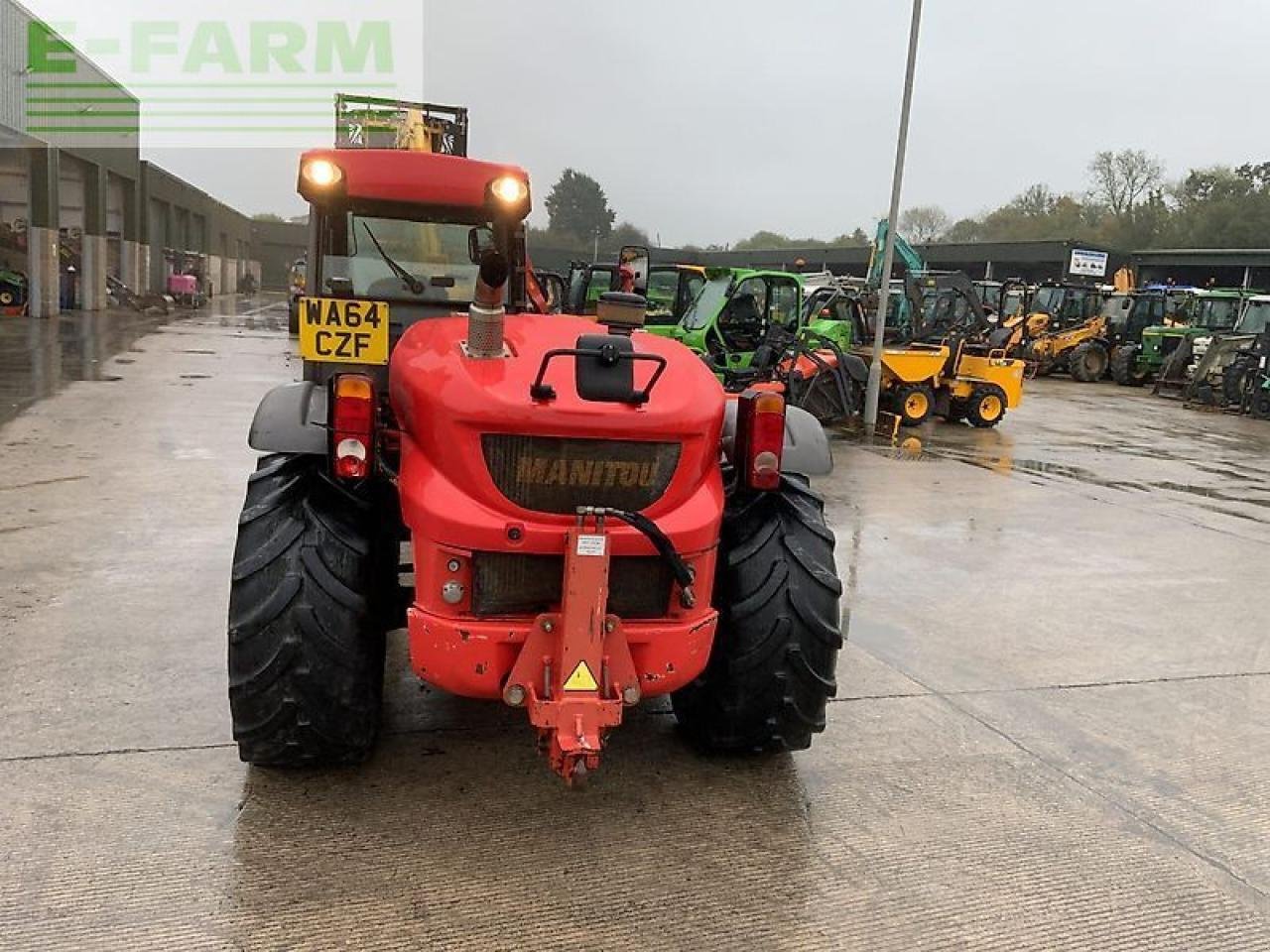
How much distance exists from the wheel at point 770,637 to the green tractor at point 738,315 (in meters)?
9.70

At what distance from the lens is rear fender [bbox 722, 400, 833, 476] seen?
3.63 meters

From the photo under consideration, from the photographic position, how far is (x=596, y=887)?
2861 millimetres

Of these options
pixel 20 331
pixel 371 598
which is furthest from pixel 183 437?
pixel 20 331

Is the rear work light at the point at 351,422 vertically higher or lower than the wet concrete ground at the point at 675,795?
higher

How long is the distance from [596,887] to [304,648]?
1153 millimetres

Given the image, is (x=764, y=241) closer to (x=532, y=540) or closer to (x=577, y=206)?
(x=577, y=206)

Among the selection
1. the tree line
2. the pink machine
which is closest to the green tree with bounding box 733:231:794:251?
the tree line

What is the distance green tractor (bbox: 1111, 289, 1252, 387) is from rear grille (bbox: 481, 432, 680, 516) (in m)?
25.2

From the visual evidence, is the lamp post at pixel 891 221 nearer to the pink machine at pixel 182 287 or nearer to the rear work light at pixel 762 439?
the rear work light at pixel 762 439

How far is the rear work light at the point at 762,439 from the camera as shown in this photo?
337cm

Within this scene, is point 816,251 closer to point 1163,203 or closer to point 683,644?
point 1163,203

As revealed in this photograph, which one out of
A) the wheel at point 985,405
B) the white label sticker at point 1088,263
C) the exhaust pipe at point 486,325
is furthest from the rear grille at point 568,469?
the white label sticker at point 1088,263

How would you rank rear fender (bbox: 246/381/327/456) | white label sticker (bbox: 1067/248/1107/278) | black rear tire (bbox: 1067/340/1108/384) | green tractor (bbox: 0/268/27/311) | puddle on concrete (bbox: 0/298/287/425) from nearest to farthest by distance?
rear fender (bbox: 246/381/327/456), puddle on concrete (bbox: 0/298/287/425), green tractor (bbox: 0/268/27/311), black rear tire (bbox: 1067/340/1108/384), white label sticker (bbox: 1067/248/1107/278)

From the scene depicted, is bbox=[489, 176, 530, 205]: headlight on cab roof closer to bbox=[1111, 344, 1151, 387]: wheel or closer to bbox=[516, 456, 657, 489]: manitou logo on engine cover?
bbox=[516, 456, 657, 489]: manitou logo on engine cover
